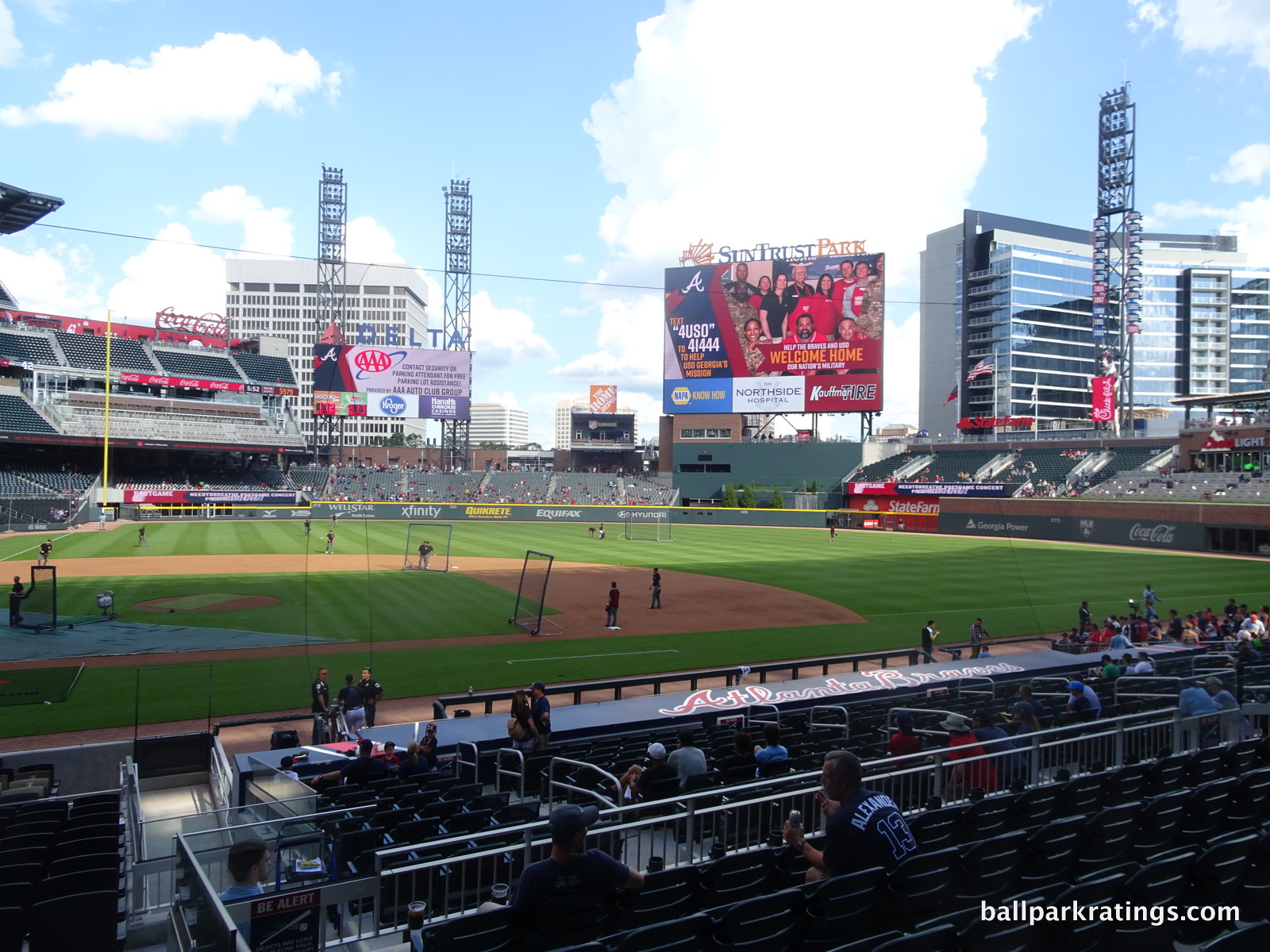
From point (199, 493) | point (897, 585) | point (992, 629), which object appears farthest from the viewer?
point (199, 493)

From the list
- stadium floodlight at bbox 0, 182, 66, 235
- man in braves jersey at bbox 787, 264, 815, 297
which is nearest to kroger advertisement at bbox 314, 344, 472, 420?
man in braves jersey at bbox 787, 264, 815, 297

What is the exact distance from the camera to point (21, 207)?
17.5m

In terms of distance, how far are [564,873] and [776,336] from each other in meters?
68.8

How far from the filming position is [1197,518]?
4544cm

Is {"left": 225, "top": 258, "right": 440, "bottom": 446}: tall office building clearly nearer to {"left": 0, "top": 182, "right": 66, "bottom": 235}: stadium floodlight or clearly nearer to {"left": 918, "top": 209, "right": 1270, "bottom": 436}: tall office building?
{"left": 918, "top": 209, "right": 1270, "bottom": 436}: tall office building

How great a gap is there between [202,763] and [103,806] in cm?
403

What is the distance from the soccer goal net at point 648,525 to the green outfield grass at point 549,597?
10.3 ft

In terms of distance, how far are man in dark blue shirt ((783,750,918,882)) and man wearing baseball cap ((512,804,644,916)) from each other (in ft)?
4.08

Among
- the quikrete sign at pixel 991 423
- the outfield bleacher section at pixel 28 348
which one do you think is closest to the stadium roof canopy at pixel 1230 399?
the quikrete sign at pixel 991 423

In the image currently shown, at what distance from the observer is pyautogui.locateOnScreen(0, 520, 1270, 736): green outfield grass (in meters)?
18.4

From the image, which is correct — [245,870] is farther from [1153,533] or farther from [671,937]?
[1153,533]

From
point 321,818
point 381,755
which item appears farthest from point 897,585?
point 321,818

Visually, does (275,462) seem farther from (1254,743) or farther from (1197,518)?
(1254,743)

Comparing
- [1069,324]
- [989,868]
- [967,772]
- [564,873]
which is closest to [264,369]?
[967,772]
